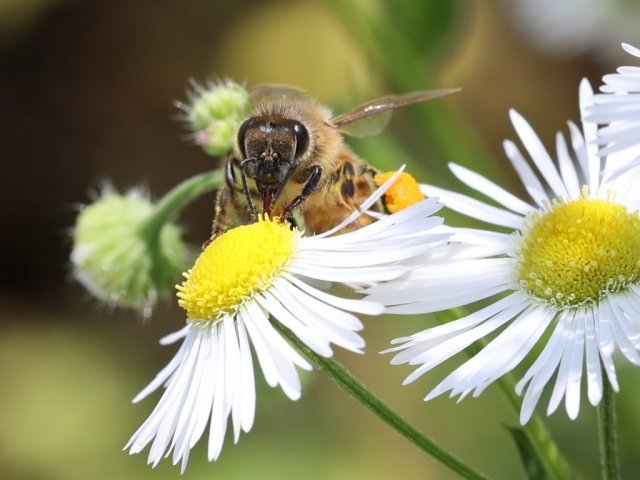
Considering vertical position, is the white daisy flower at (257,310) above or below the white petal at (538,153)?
below

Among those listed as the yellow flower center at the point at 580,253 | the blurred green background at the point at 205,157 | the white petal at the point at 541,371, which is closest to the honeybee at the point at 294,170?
the yellow flower center at the point at 580,253

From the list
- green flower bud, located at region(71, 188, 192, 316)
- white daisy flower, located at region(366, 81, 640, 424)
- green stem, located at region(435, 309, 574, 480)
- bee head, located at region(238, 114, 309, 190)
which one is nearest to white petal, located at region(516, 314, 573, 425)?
white daisy flower, located at region(366, 81, 640, 424)

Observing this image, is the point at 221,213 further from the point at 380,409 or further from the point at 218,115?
the point at 380,409

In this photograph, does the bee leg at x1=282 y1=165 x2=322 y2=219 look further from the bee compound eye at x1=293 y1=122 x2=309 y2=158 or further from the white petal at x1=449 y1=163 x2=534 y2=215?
the white petal at x1=449 y1=163 x2=534 y2=215

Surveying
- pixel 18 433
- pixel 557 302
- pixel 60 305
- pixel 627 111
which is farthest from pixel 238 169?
pixel 60 305

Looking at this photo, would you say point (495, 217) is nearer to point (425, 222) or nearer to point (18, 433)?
point (425, 222)

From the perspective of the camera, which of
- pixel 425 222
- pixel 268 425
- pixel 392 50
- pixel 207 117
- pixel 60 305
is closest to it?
pixel 425 222

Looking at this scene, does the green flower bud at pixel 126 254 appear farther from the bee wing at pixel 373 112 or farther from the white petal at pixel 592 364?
the white petal at pixel 592 364
